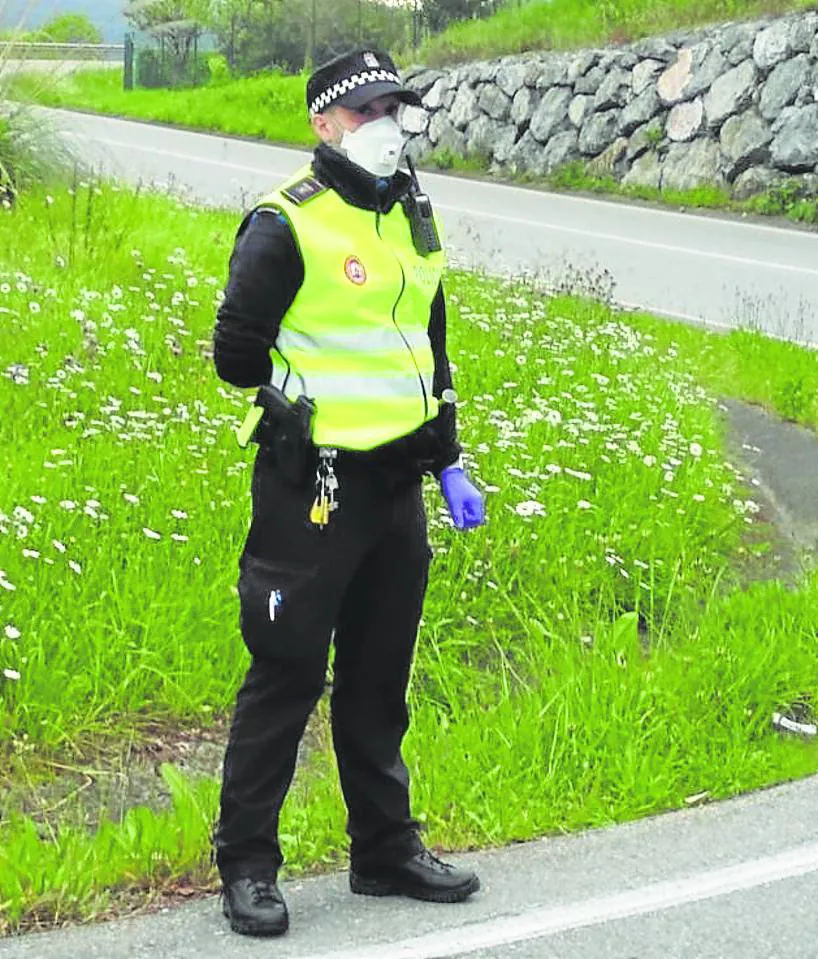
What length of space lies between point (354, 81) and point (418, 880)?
191 centimetres

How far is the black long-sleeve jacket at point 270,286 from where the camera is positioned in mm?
4023

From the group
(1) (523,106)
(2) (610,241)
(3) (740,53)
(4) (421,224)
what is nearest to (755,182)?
(3) (740,53)

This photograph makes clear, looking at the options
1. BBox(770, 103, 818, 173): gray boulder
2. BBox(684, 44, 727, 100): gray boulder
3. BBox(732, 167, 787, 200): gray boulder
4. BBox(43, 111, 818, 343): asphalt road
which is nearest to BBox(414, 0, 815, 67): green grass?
BBox(684, 44, 727, 100): gray boulder

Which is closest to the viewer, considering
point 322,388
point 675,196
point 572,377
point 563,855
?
point 322,388

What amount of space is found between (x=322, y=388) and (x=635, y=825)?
1.68m

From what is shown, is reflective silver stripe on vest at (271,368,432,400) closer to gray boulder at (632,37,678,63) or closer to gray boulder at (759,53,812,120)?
gray boulder at (759,53,812,120)

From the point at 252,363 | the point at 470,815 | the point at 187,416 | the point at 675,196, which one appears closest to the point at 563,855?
the point at 470,815

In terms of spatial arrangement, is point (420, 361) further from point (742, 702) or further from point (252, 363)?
point (742, 702)

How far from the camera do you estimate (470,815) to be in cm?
493

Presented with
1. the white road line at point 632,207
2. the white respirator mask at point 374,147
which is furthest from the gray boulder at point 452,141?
the white respirator mask at point 374,147

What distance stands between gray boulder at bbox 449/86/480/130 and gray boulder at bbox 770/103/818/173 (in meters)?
5.81

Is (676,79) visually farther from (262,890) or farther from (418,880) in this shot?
(262,890)

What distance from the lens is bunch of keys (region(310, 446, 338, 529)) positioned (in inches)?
160

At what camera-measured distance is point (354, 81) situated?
4.13 metres
